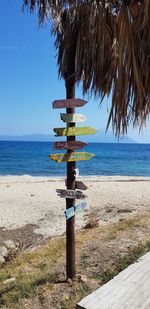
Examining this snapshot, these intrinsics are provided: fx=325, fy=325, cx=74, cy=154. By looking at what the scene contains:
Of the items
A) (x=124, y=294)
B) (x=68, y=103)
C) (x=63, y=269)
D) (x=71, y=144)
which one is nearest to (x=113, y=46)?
(x=68, y=103)

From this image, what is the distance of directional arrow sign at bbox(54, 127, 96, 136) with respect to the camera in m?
3.97

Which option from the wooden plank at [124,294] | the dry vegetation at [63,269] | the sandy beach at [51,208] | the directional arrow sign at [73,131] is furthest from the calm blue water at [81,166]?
the wooden plank at [124,294]

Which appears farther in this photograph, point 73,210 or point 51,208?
point 51,208


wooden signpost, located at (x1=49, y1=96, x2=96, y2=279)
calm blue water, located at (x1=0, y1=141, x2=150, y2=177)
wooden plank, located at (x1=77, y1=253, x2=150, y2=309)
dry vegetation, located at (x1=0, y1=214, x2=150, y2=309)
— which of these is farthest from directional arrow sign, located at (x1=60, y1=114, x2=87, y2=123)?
calm blue water, located at (x1=0, y1=141, x2=150, y2=177)

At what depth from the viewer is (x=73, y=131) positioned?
4.00 metres

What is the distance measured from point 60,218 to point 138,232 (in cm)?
550

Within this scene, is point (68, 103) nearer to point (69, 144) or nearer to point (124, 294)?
point (69, 144)

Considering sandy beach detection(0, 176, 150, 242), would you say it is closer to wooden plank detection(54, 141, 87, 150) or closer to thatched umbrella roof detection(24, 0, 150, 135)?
wooden plank detection(54, 141, 87, 150)

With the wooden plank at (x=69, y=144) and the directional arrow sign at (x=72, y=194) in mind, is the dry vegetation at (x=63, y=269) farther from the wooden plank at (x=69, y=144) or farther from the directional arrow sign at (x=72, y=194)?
the wooden plank at (x=69, y=144)

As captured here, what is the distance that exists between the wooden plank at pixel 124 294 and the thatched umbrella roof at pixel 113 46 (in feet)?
5.12

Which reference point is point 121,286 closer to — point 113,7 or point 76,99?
point 76,99

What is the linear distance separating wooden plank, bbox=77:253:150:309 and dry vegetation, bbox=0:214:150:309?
2.21ft

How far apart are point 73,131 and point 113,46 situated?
1.11 m

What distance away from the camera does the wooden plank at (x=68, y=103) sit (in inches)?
155
